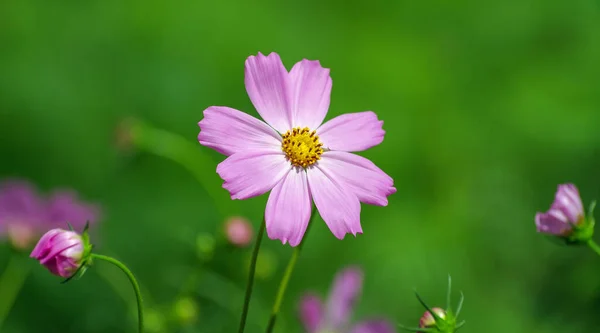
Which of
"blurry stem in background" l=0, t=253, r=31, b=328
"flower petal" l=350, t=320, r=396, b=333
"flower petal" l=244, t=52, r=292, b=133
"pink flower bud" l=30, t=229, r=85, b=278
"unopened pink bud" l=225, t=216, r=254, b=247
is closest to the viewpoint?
"pink flower bud" l=30, t=229, r=85, b=278

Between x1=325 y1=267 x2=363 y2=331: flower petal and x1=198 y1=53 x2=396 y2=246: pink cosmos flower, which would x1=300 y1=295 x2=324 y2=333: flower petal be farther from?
x1=198 y1=53 x2=396 y2=246: pink cosmos flower

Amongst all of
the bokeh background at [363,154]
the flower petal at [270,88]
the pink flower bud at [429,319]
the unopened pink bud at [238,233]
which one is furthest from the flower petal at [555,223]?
the bokeh background at [363,154]

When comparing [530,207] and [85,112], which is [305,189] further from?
[85,112]

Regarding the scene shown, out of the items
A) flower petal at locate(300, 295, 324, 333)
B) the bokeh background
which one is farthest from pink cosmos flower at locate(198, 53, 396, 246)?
the bokeh background

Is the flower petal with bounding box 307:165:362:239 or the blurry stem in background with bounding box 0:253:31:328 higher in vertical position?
the flower petal with bounding box 307:165:362:239

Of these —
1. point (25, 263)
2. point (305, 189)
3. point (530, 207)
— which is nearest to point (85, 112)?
point (25, 263)

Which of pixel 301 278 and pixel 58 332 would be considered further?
pixel 301 278

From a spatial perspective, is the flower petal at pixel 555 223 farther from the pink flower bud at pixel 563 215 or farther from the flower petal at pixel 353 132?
the flower petal at pixel 353 132
